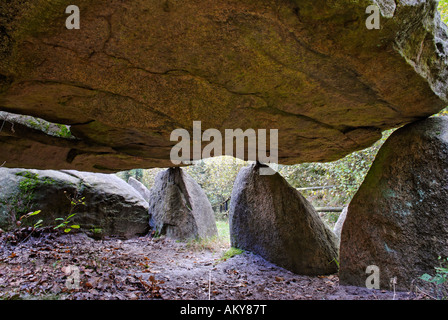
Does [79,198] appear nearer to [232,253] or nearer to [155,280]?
[232,253]

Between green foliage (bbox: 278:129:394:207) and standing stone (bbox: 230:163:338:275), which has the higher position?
green foliage (bbox: 278:129:394:207)

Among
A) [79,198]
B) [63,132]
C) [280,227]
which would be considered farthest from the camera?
[79,198]

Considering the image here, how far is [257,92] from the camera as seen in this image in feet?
8.30

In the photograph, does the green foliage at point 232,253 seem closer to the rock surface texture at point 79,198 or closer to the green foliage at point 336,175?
the rock surface texture at point 79,198

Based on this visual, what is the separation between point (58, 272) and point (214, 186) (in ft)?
38.8

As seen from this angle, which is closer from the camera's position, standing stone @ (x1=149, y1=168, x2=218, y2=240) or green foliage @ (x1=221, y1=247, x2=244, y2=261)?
green foliage @ (x1=221, y1=247, x2=244, y2=261)

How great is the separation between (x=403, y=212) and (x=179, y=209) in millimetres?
5220

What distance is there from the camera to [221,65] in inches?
84.6

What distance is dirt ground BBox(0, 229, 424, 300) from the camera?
8.37 ft

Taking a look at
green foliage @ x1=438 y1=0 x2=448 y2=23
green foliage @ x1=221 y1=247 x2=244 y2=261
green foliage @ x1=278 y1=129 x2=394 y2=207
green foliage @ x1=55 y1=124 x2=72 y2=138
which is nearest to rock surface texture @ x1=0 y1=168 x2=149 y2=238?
green foliage @ x1=55 y1=124 x2=72 y2=138

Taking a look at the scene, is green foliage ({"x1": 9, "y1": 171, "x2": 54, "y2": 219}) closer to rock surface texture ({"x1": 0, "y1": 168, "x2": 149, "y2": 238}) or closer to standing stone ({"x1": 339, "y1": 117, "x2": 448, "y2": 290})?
rock surface texture ({"x1": 0, "y1": 168, "x2": 149, "y2": 238})

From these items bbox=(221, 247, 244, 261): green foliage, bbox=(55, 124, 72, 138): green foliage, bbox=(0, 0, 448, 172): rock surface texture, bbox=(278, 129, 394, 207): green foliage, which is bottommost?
bbox=(221, 247, 244, 261): green foliage

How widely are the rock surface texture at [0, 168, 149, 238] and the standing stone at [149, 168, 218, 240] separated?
0.56 m

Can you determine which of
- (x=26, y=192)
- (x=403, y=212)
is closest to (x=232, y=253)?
(x=403, y=212)
